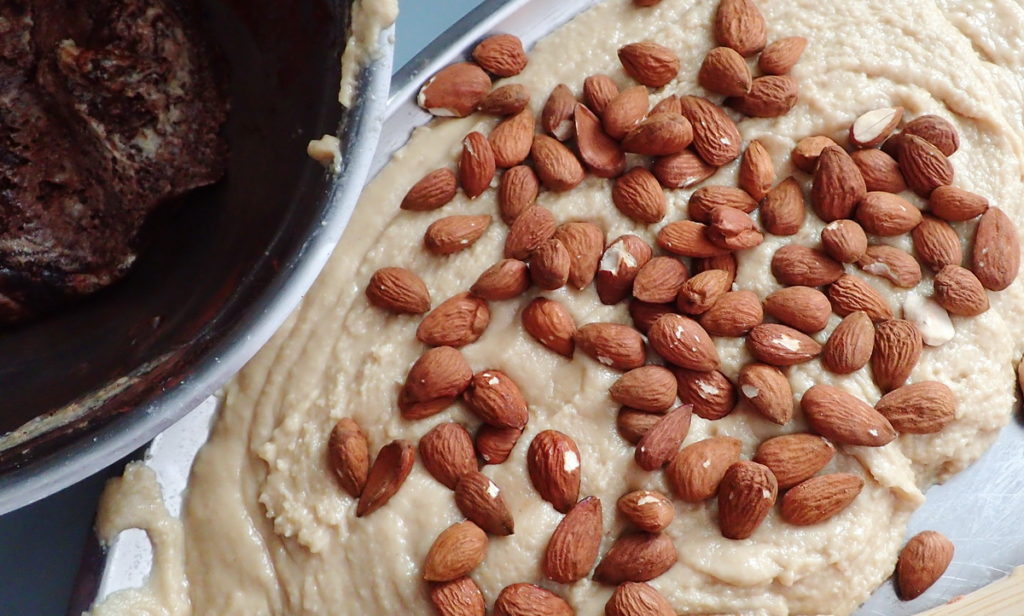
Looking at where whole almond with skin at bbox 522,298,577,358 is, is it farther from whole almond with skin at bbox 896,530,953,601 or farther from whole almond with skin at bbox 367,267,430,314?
whole almond with skin at bbox 896,530,953,601

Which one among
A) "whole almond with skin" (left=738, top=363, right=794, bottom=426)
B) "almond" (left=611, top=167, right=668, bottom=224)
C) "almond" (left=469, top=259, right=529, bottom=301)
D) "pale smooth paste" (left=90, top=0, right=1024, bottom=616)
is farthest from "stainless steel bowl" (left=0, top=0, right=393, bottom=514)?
"whole almond with skin" (left=738, top=363, right=794, bottom=426)

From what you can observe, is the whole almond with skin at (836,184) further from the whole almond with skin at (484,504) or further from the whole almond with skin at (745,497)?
the whole almond with skin at (484,504)

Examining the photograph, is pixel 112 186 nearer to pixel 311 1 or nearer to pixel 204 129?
pixel 204 129

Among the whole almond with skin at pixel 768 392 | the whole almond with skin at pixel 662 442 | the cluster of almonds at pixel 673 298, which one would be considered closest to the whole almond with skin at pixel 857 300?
the cluster of almonds at pixel 673 298

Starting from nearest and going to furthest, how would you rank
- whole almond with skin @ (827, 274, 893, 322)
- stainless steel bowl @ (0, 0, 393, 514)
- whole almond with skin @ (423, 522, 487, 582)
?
stainless steel bowl @ (0, 0, 393, 514), whole almond with skin @ (423, 522, 487, 582), whole almond with skin @ (827, 274, 893, 322)

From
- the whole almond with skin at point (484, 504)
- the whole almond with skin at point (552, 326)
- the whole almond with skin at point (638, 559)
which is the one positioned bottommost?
the whole almond with skin at point (638, 559)

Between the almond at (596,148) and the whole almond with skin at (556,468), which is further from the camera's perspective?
the almond at (596,148)

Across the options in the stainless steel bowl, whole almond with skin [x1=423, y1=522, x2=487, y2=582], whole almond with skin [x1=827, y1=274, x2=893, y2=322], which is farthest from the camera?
whole almond with skin [x1=827, y1=274, x2=893, y2=322]

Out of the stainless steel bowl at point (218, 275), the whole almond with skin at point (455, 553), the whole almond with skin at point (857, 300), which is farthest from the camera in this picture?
the whole almond with skin at point (857, 300)
